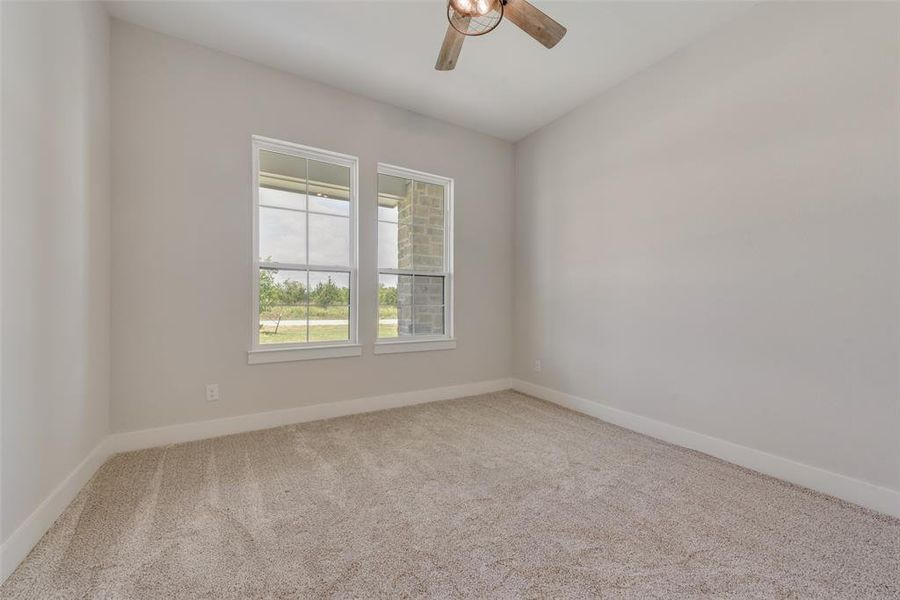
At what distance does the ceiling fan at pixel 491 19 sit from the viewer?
1685 mm

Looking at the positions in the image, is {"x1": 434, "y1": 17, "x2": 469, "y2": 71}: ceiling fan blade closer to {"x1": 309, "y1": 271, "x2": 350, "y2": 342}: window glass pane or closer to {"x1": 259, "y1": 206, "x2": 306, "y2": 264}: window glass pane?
{"x1": 259, "y1": 206, "x2": 306, "y2": 264}: window glass pane

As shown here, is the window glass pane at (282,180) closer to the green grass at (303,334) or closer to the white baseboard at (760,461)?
the green grass at (303,334)

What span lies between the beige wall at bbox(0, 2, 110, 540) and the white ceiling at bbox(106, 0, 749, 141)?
0.72 meters

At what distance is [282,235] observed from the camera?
299cm

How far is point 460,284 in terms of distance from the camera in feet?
12.6

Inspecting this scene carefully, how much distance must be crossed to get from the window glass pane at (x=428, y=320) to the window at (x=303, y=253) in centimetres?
67

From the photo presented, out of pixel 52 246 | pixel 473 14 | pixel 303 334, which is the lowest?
pixel 303 334

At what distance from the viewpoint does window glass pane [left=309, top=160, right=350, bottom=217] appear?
3.11m

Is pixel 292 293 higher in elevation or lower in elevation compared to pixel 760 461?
higher

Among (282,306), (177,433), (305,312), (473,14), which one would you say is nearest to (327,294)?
(305,312)

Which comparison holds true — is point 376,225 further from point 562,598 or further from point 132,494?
point 562,598

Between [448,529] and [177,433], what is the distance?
2.09 m

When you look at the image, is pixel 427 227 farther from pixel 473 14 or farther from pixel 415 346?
pixel 473 14

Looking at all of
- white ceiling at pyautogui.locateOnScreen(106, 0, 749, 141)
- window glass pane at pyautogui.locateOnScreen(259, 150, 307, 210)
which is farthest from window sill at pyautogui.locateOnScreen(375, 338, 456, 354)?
white ceiling at pyautogui.locateOnScreen(106, 0, 749, 141)
